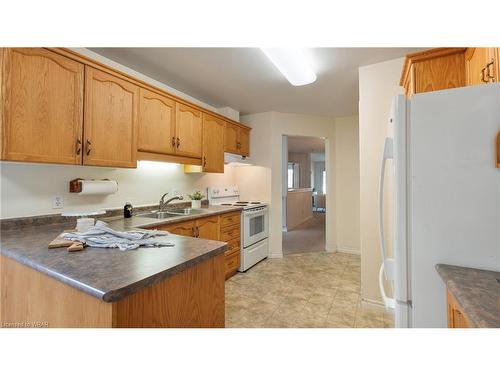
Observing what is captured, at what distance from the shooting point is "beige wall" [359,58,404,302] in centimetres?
226

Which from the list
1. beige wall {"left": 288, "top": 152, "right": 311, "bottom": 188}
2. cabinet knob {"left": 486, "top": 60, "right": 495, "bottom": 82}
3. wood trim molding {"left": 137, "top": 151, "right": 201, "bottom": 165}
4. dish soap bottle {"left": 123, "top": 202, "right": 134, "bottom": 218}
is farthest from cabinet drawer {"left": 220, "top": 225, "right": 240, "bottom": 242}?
beige wall {"left": 288, "top": 152, "right": 311, "bottom": 188}

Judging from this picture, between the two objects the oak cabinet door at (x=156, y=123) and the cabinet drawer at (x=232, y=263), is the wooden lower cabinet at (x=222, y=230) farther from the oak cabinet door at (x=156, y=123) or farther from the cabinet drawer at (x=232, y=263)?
the oak cabinet door at (x=156, y=123)

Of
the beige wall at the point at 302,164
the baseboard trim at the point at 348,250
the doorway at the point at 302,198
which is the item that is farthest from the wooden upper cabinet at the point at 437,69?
the beige wall at the point at 302,164

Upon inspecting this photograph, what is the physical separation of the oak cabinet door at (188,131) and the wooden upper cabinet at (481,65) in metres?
2.46

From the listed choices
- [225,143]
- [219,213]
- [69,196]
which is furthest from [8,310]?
[225,143]

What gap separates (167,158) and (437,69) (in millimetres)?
2424

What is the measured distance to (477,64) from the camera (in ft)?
4.44

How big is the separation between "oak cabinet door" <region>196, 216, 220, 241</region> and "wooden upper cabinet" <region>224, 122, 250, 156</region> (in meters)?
1.19

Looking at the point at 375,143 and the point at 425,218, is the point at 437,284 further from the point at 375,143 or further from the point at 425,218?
the point at 375,143

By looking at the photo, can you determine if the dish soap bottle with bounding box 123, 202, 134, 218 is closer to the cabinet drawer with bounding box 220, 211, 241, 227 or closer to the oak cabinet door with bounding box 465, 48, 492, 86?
the cabinet drawer with bounding box 220, 211, 241, 227

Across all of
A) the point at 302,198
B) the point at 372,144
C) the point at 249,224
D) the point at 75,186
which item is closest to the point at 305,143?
the point at 302,198

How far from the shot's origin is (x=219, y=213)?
106 inches

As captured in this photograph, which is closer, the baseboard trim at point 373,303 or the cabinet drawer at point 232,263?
the baseboard trim at point 373,303

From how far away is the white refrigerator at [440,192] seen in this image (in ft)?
3.06
